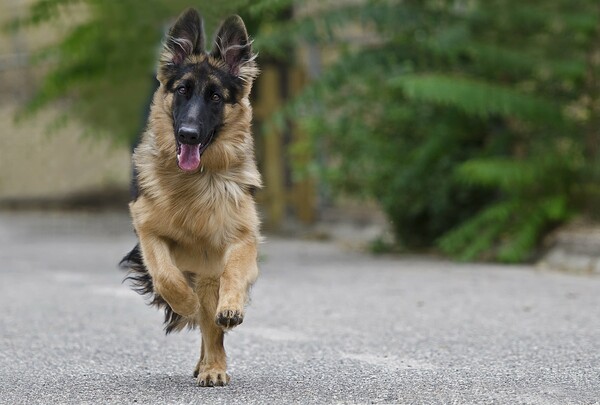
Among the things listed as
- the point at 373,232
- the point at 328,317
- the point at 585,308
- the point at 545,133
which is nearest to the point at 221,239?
the point at 328,317

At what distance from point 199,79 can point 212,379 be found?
1573mm

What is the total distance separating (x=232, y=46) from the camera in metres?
6.57

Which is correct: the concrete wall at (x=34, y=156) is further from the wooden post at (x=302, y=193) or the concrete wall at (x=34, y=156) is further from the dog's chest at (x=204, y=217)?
the dog's chest at (x=204, y=217)

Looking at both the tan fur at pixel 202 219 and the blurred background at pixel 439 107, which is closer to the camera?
the tan fur at pixel 202 219

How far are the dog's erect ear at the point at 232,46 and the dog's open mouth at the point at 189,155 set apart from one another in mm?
421

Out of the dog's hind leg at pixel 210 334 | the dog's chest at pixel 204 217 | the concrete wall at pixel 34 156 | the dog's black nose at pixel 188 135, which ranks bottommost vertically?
the concrete wall at pixel 34 156

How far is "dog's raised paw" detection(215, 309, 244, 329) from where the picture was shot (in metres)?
5.86

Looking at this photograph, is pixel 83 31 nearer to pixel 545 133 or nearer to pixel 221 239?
pixel 545 133

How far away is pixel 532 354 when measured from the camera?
24.0 feet

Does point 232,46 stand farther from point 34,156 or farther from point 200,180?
point 34,156

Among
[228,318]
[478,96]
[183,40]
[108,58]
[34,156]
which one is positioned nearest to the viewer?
[228,318]

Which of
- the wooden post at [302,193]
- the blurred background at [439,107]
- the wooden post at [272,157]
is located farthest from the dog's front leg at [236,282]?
the wooden post at [272,157]

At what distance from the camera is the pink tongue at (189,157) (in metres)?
6.43

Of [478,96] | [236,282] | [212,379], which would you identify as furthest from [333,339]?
[478,96]
